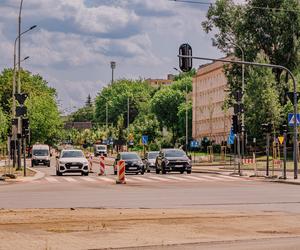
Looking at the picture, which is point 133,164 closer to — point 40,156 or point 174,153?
point 174,153

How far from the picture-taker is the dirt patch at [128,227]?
44.4 feet

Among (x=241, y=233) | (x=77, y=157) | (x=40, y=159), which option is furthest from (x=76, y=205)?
(x=40, y=159)

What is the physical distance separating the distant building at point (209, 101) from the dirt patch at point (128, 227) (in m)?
111

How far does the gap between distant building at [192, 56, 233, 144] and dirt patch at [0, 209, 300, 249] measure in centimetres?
11059

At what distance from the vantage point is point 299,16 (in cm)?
7812

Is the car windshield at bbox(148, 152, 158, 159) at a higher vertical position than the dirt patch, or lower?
higher

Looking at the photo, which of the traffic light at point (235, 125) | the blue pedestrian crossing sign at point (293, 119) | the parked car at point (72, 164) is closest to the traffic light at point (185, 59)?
the blue pedestrian crossing sign at point (293, 119)

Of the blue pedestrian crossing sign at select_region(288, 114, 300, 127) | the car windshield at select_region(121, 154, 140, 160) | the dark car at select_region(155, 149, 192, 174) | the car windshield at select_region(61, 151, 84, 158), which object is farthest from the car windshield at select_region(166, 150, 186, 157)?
the blue pedestrian crossing sign at select_region(288, 114, 300, 127)

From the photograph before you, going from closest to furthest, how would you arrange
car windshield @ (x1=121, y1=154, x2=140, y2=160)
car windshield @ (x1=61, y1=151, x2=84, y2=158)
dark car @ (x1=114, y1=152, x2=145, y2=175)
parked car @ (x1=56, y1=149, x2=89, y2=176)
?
1. parked car @ (x1=56, y1=149, x2=89, y2=176)
2. car windshield @ (x1=61, y1=151, x2=84, y2=158)
3. dark car @ (x1=114, y1=152, x2=145, y2=175)
4. car windshield @ (x1=121, y1=154, x2=140, y2=160)

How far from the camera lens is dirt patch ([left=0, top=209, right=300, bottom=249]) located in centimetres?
1354

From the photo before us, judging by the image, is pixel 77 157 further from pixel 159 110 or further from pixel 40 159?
pixel 159 110

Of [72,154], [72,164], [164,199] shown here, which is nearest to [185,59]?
[164,199]

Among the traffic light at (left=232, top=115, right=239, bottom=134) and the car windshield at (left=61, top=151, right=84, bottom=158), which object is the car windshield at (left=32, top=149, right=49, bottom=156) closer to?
the car windshield at (left=61, top=151, right=84, bottom=158)

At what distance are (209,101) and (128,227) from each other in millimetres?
118981
